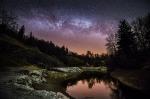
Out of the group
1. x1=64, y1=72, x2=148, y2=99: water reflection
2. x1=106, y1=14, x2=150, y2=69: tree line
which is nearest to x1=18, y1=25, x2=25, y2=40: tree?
x1=106, y1=14, x2=150, y2=69: tree line

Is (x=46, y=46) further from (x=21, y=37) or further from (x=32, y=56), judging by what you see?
(x=32, y=56)

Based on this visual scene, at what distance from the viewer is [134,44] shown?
3675 centimetres

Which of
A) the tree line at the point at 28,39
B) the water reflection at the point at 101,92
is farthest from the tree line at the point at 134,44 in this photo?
the tree line at the point at 28,39

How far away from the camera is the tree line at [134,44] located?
30703 millimetres

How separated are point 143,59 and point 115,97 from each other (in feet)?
38.8

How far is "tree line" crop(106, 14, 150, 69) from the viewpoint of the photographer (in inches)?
1209

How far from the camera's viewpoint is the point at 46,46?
99188 mm

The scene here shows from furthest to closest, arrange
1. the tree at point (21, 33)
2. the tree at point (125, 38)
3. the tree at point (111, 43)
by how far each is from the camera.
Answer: the tree at point (21, 33) → the tree at point (111, 43) → the tree at point (125, 38)

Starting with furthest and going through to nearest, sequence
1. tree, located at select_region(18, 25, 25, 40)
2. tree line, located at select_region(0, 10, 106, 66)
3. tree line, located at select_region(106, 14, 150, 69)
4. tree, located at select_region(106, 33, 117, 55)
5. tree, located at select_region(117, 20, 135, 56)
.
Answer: tree, located at select_region(18, 25, 25, 40) < tree line, located at select_region(0, 10, 106, 66) < tree, located at select_region(106, 33, 117, 55) < tree, located at select_region(117, 20, 135, 56) < tree line, located at select_region(106, 14, 150, 69)

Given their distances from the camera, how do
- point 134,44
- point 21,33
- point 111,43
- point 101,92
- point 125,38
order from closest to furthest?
1. point 101,92
2. point 134,44
3. point 125,38
4. point 111,43
5. point 21,33

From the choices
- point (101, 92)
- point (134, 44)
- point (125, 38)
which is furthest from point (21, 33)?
point (101, 92)

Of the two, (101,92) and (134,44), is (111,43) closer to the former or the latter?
(134,44)

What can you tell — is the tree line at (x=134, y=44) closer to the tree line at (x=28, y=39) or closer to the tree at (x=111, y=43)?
the tree at (x=111, y=43)

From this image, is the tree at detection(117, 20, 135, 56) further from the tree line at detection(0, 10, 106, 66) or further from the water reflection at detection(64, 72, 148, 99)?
the tree line at detection(0, 10, 106, 66)
